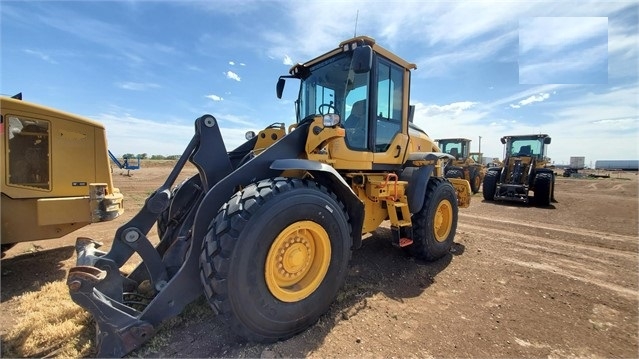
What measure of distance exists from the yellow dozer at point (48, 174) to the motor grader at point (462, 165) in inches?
571

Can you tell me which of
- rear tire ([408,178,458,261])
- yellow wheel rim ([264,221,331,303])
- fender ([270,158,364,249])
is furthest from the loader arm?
rear tire ([408,178,458,261])

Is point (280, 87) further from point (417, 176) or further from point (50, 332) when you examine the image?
point (50, 332)

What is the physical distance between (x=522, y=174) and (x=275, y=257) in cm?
1354

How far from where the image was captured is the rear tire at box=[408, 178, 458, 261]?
4.50m

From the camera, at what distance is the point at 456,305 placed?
131 inches

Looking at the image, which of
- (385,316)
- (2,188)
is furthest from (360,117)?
(2,188)

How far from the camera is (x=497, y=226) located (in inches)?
295

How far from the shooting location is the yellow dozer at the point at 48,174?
3.80 m

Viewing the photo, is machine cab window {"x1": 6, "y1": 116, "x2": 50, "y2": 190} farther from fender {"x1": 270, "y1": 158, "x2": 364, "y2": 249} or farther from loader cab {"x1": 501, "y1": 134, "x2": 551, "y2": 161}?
loader cab {"x1": 501, "y1": 134, "x2": 551, "y2": 161}

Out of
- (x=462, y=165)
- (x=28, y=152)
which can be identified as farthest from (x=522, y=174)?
(x=28, y=152)

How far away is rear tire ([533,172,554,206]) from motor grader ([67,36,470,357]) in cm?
932

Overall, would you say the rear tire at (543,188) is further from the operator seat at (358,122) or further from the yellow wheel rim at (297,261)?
the yellow wheel rim at (297,261)

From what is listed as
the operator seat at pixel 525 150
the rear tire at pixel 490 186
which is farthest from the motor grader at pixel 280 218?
the operator seat at pixel 525 150

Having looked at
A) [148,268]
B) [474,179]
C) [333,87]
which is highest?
[333,87]
